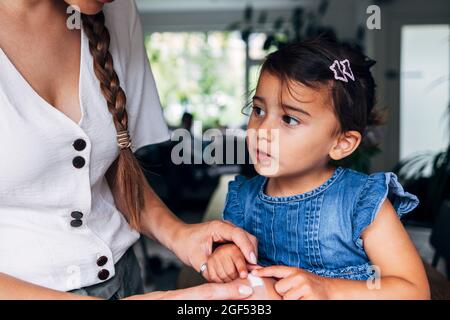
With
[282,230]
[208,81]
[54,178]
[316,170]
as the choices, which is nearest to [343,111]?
[316,170]

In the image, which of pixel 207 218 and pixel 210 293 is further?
pixel 207 218

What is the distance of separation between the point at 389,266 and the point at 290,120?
1.06ft

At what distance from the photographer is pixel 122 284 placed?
3.69ft

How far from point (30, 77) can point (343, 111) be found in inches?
23.0

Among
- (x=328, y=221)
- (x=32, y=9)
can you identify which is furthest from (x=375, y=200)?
(x=32, y=9)

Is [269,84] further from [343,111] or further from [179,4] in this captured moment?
[179,4]

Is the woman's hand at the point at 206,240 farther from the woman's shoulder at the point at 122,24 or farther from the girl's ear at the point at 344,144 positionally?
the woman's shoulder at the point at 122,24

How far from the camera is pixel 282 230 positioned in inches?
45.2

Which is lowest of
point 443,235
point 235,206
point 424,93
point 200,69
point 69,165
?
point 443,235

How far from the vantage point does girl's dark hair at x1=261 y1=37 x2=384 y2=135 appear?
1080 mm

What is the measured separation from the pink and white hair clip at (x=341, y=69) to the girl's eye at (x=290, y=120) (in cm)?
11

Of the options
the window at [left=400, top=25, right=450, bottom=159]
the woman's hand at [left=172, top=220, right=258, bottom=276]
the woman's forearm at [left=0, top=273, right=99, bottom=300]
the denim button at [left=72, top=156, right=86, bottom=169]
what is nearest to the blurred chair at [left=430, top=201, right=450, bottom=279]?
the woman's hand at [left=172, top=220, right=258, bottom=276]

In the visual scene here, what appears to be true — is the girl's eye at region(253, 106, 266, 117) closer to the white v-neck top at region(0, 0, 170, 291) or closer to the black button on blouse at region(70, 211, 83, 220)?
the white v-neck top at region(0, 0, 170, 291)

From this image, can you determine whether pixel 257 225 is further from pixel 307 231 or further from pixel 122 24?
pixel 122 24
